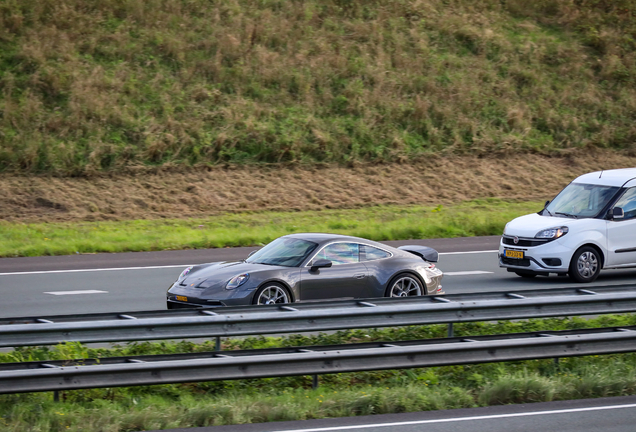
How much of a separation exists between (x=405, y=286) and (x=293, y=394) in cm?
503

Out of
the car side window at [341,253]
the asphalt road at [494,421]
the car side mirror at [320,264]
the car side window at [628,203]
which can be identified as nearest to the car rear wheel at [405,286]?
the car side window at [341,253]

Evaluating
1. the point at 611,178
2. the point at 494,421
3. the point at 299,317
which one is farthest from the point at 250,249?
the point at 494,421

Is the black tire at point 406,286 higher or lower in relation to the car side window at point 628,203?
lower

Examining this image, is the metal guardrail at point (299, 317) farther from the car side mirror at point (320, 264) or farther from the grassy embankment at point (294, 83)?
the grassy embankment at point (294, 83)

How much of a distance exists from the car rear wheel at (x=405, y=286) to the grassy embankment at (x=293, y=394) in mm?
2962

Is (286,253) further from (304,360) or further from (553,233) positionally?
(553,233)

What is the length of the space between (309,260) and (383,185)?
1639 cm

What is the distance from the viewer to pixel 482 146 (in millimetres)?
31812

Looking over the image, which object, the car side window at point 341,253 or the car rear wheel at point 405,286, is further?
the car rear wheel at point 405,286

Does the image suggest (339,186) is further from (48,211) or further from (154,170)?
(48,211)

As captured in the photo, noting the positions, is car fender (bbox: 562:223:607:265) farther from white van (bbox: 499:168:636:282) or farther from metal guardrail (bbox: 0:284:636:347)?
metal guardrail (bbox: 0:284:636:347)

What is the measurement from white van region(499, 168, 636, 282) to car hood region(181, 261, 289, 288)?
5.57 metres

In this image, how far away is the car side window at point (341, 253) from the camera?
1276 centimetres

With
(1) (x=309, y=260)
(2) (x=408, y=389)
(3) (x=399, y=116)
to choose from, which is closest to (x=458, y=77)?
(3) (x=399, y=116)
